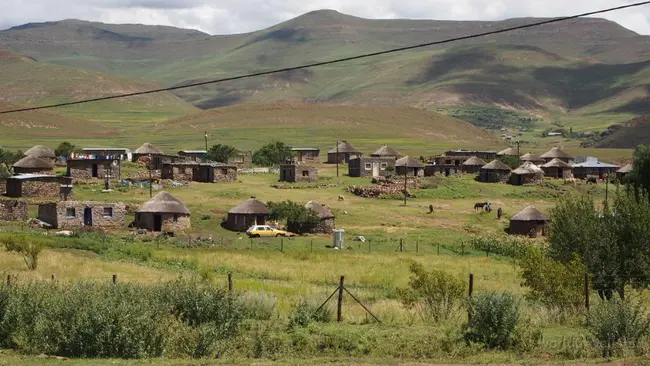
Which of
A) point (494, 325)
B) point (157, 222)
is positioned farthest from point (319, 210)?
point (494, 325)

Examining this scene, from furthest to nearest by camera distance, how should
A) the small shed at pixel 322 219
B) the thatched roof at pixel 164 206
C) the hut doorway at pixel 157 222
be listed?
the small shed at pixel 322 219, the thatched roof at pixel 164 206, the hut doorway at pixel 157 222

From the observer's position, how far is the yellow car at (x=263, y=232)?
163ft

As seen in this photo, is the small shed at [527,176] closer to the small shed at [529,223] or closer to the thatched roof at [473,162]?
the thatched roof at [473,162]

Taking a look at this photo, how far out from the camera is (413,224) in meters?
56.5

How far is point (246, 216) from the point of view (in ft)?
171

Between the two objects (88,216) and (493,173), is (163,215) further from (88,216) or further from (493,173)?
(493,173)

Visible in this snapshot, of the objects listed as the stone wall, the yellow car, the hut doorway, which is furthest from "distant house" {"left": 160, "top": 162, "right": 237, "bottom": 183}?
the yellow car

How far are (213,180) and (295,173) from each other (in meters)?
7.16

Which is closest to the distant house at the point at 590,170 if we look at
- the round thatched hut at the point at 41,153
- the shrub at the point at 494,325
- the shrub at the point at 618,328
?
the round thatched hut at the point at 41,153

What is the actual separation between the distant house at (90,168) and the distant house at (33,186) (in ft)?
21.8

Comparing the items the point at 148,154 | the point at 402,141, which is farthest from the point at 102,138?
the point at 148,154

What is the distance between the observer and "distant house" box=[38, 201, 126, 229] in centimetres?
4877

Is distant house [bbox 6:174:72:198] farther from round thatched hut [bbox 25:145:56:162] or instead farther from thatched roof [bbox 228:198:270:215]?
round thatched hut [bbox 25:145:56:162]

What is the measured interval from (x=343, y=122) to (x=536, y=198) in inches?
4238
